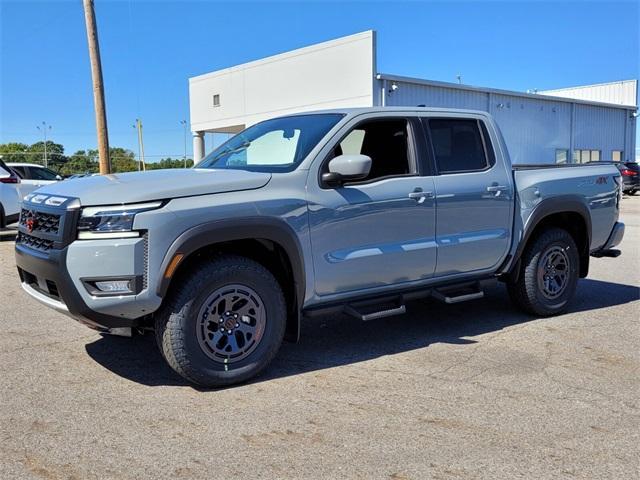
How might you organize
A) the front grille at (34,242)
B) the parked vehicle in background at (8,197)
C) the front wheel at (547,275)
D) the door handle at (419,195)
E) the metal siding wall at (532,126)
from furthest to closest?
the metal siding wall at (532,126) < the parked vehicle in background at (8,197) < the front wheel at (547,275) < the door handle at (419,195) < the front grille at (34,242)

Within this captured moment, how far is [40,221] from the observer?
409 centimetres

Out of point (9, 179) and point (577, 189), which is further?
point (9, 179)

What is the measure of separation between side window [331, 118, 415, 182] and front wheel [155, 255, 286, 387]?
1480 mm

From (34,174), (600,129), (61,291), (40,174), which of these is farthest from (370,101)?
(61,291)

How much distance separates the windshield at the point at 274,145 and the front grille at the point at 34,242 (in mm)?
1534

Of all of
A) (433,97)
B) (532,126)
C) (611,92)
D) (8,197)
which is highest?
(611,92)

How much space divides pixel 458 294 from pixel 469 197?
34.1 inches

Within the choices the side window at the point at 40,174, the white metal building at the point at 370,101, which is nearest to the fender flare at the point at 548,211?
the side window at the point at 40,174

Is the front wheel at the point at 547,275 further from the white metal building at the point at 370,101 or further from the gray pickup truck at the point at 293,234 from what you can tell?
the white metal building at the point at 370,101

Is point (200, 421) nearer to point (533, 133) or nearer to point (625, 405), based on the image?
point (625, 405)

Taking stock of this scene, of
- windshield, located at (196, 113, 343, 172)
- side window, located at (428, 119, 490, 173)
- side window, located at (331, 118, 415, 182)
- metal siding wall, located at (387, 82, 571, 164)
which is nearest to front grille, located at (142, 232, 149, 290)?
windshield, located at (196, 113, 343, 172)

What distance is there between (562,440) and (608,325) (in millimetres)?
2849

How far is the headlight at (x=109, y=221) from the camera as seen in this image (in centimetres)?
375

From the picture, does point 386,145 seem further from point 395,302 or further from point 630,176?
point 630,176
